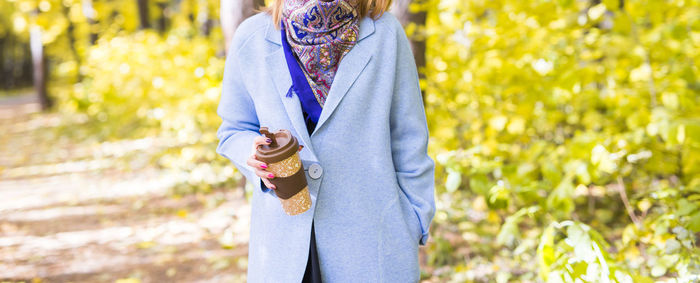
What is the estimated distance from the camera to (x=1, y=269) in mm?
4250

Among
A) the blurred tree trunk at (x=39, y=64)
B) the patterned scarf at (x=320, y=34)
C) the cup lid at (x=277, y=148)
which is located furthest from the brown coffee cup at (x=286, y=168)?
the blurred tree trunk at (x=39, y=64)

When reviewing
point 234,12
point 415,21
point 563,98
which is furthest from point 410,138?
point 234,12

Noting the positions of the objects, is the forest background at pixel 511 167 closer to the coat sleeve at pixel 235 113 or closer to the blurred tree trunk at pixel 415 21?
the blurred tree trunk at pixel 415 21

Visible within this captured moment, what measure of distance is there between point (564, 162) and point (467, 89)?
3.14 feet

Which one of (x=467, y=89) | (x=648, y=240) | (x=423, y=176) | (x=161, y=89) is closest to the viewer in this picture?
(x=423, y=176)

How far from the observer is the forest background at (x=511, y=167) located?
281 centimetres

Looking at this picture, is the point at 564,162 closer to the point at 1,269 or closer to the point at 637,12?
the point at 637,12

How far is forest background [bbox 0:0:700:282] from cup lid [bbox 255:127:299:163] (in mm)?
1249

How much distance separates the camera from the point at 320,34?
1654mm

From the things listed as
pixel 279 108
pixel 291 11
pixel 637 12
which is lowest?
pixel 637 12

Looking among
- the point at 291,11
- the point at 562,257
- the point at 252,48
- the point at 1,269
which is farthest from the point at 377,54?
the point at 1,269

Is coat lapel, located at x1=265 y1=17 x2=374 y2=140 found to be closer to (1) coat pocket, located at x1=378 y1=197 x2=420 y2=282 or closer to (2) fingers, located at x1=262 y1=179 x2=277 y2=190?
(2) fingers, located at x1=262 y1=179 x2=277 y2=190

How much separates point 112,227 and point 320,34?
14.6 feet

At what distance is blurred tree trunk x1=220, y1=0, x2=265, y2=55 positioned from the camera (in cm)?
445
